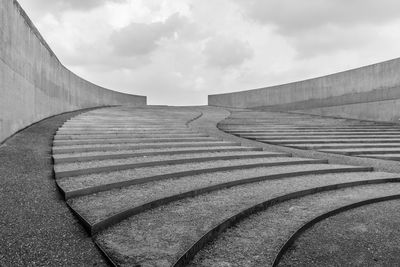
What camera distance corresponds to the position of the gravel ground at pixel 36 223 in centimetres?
215

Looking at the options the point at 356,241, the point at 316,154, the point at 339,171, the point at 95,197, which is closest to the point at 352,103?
the point at 316,154

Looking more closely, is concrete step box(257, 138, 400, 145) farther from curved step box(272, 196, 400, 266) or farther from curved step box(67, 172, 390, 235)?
curved step box(67, 172, 390, 235)

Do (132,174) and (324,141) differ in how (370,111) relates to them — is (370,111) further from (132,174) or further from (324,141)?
(132,174)

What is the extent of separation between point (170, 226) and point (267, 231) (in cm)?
101

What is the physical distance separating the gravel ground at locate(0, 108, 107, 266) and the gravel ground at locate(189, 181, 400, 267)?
3.24ft

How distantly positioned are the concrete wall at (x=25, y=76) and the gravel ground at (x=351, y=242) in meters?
5.06

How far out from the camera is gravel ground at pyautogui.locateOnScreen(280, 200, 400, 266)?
2557 mm

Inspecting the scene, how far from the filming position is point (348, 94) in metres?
13.9

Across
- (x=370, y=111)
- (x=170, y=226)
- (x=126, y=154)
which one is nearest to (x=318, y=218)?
(x=170, y=226)

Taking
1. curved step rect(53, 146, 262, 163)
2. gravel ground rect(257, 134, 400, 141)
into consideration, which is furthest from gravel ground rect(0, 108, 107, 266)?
gravel ground rect(257, 134, 400, 141)

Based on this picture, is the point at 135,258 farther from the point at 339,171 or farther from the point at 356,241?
the point at 339,171

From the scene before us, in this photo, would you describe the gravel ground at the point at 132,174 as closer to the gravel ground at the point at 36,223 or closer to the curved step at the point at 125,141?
the gravel ground at the point at 36,223

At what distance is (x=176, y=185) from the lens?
3941mm

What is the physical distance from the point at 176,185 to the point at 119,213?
1230 mm
